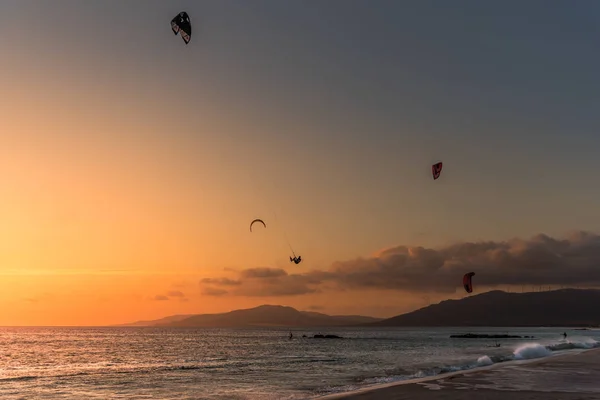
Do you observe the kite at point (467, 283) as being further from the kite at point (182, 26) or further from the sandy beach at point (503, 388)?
the kite at point (182, 26)

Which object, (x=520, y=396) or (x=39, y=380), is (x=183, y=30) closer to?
(x=520, y=396)

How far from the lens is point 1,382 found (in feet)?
145

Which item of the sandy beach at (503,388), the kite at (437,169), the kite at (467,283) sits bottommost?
the sandy beach at (503,388)

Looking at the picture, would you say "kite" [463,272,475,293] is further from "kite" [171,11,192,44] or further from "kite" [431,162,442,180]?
"kite" [171,11,192,44]

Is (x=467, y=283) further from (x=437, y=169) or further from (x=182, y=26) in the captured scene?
(x=182, y=26)

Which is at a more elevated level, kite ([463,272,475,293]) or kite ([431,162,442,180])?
kite ([431,162,442,180])

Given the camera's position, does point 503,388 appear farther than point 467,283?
No

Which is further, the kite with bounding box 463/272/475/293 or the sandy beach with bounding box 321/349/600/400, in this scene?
the kite with bounding box 463/272/475/293

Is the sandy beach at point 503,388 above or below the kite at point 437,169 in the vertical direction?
below

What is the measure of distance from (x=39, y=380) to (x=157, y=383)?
11.2 metres

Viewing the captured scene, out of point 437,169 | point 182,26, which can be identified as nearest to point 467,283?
point 437,169

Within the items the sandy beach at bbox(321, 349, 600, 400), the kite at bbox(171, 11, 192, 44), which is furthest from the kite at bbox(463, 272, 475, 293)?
the kite at bbox(171, 11, 192, 44)

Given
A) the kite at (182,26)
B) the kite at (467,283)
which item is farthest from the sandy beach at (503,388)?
the kite at (182,26)

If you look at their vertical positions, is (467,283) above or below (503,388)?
above
